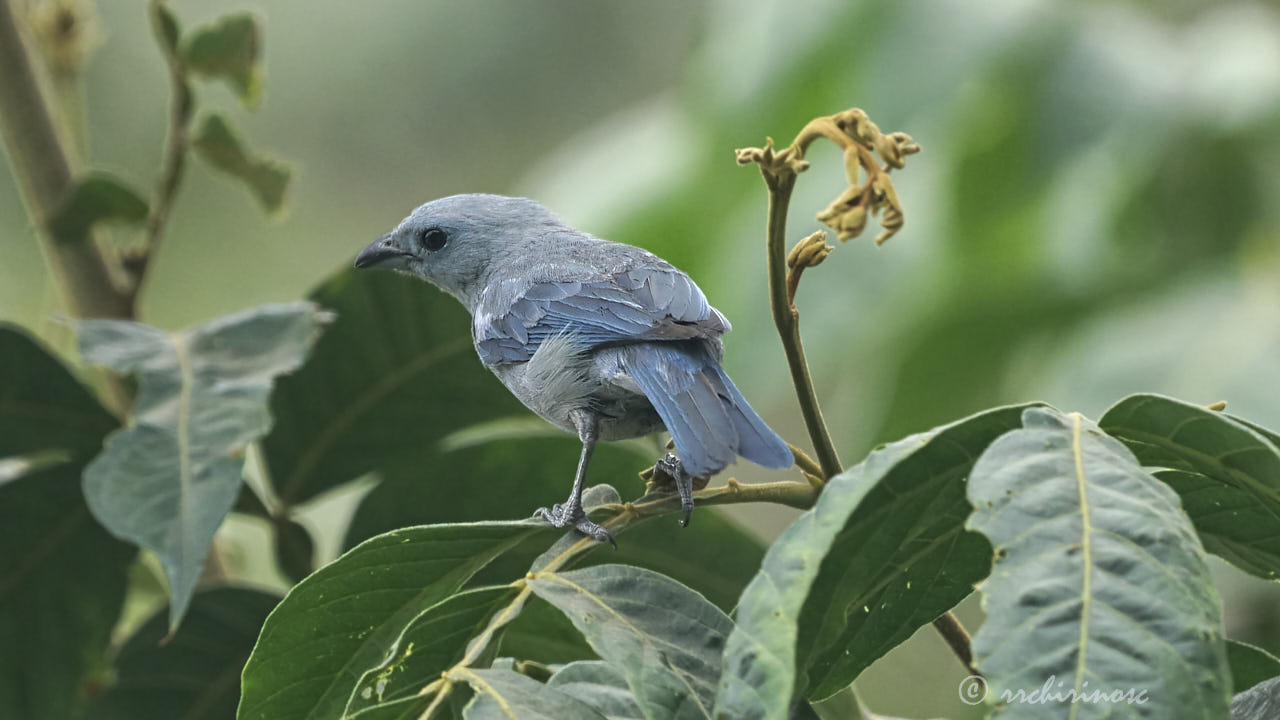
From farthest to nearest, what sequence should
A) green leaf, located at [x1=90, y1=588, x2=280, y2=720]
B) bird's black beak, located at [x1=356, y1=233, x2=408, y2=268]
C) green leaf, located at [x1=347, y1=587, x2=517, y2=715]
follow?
Result: green leaf, located at [x1=90, y1=588, x2=280, y2=720]
bird's black beak, located at [x1=356, y1=233, x2=408, y2=268]
green leaf, located at [x1=347, y1=587, x2=517, y2=715]

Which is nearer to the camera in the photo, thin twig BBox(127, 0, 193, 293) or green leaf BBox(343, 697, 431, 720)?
green leaf BBox(343, 697, 431, 720)

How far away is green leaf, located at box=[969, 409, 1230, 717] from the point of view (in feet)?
3.17

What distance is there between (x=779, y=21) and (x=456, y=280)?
5.41ft

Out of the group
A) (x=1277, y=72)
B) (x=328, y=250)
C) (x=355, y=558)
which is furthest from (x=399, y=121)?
(x=355, y=558)

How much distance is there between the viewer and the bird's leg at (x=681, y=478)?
4.60 feet

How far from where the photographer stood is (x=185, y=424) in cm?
192

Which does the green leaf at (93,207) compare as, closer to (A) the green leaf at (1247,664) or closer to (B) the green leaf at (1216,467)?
(B) the green leaf at (1216,467)

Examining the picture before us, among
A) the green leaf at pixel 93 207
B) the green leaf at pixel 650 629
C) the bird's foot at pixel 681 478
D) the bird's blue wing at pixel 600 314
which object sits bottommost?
the green leaf at pixel 650 629

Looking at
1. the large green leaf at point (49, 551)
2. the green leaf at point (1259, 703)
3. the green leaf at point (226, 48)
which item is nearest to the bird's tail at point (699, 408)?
the green leaf at point (1259, 703)

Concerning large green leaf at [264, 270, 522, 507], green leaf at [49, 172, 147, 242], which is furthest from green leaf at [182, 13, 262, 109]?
large green leaf at [264, 270, 522, 507]

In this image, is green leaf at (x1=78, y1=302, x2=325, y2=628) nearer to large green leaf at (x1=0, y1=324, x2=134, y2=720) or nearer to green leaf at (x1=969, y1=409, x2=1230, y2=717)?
large green leaf at (x1=0, y1=324, x2=134, y2=720)

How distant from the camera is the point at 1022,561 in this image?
1040 millimetres

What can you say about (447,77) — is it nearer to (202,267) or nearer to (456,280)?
(202,267)

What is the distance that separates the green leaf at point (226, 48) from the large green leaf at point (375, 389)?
67 cm
